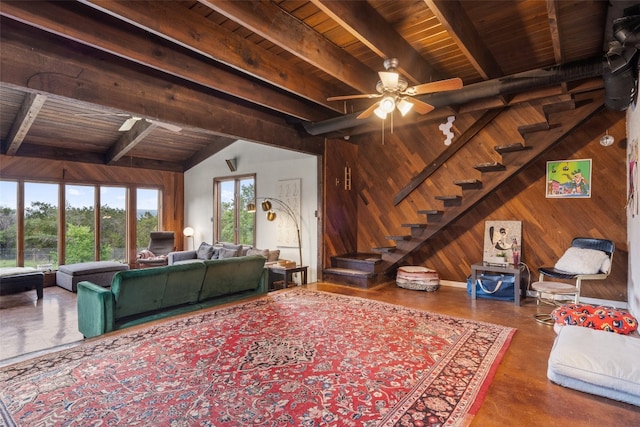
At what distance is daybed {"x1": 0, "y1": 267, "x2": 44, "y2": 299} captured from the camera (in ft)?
17.0

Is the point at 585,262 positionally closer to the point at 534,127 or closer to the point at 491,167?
the point at 491,167

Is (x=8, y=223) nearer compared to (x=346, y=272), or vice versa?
(x=346, y=272)

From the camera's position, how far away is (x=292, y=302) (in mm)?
4777

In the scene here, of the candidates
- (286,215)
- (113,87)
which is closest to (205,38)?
(113,87)

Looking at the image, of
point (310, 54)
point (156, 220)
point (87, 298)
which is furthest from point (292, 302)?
point (156, 220)

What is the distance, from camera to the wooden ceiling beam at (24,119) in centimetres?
455

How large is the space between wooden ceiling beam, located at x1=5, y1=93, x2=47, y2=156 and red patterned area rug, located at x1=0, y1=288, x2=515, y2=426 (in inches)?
131

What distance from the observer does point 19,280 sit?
529 centimetres

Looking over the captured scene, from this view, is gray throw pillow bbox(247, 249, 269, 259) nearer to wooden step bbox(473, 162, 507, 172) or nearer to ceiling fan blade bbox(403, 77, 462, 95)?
wooden step bbox(473, 162, 507, 172)

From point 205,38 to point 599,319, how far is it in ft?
14.9

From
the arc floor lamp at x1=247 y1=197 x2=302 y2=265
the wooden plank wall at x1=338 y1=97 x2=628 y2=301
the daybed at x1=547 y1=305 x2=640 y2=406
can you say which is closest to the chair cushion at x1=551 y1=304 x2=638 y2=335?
the daybed at x1=547 y1=305 x2=640 y2=406

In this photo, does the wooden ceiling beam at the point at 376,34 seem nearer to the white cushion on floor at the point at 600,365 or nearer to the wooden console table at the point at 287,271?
the white cushion on floor at the point at 600,365

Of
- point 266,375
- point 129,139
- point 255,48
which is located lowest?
point 266,375

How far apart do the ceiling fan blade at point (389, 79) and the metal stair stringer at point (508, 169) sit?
256 centimetres
